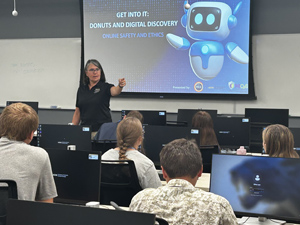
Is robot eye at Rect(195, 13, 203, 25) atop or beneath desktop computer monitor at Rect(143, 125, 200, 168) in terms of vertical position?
atop

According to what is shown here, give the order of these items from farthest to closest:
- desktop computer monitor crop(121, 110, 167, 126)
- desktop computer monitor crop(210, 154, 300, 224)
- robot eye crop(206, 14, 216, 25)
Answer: robot eye crop(206, 14, 216, 25) → desktop computer monitor crop(121, 110, 167, 126) → desktop computer monitor crop(210, 154, 300, 224)

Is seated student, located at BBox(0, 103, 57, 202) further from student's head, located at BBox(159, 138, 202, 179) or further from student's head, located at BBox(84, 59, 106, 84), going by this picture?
student's head, located at BBox(84, 59, 106, 84)

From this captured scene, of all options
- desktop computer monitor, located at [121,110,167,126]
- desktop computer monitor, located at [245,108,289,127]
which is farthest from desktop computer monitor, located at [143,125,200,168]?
desktop computer monitor, located at [245,108,289,127]

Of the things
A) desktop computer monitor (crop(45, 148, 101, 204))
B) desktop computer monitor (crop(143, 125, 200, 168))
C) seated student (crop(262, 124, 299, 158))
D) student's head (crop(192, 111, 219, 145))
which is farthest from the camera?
student's head (crop(192, 111, 219, 145))

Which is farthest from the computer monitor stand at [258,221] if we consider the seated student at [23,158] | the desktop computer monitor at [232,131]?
the desktop computer monitor at [232,131]

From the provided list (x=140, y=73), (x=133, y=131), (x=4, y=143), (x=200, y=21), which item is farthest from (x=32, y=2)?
(x=4, y=143)

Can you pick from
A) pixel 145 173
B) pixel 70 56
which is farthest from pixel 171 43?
pixel 145 173

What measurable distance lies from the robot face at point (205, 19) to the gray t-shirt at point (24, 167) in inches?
229

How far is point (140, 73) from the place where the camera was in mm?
8195

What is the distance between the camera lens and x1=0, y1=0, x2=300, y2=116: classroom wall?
7500 millimetres

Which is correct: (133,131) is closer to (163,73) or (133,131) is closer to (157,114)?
(157,114)

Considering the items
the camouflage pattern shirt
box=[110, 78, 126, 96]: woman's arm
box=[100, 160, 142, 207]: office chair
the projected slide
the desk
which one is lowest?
the desk

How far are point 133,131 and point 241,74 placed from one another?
4.64 m

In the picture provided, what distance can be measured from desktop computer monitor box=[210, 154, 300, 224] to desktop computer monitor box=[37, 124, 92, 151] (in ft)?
6.18
